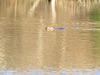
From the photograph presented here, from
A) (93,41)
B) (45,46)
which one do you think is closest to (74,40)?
(93,41)

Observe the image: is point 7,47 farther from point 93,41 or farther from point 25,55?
point 93,41

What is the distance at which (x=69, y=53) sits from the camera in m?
12.4

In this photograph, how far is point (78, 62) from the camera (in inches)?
436

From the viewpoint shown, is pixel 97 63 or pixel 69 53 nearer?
pixel 97 63

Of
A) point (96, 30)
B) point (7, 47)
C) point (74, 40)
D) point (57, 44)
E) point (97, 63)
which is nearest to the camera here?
point (97, 63)

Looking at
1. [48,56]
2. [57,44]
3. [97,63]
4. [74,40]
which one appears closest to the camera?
[97,63]

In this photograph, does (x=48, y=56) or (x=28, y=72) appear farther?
(x=48, y=56)

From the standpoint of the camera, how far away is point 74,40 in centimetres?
1523

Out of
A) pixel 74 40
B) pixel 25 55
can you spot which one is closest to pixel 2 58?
pixel 25 55

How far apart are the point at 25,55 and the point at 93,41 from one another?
4144 mm

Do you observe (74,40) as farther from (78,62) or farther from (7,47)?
(78,62)

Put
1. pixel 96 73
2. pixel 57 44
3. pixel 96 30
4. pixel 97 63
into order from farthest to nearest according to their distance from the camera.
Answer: pixel 96 30
pixel 57 44
pixel 97 63
pixel 96 73

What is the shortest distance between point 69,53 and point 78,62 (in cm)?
138

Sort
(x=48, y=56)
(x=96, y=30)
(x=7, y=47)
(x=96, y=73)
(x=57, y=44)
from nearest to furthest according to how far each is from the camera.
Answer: (x=96, y=73) < (x=48, y=56) < (x=7, y=47) < (x=57, y=44) < (x=96, y=30)
